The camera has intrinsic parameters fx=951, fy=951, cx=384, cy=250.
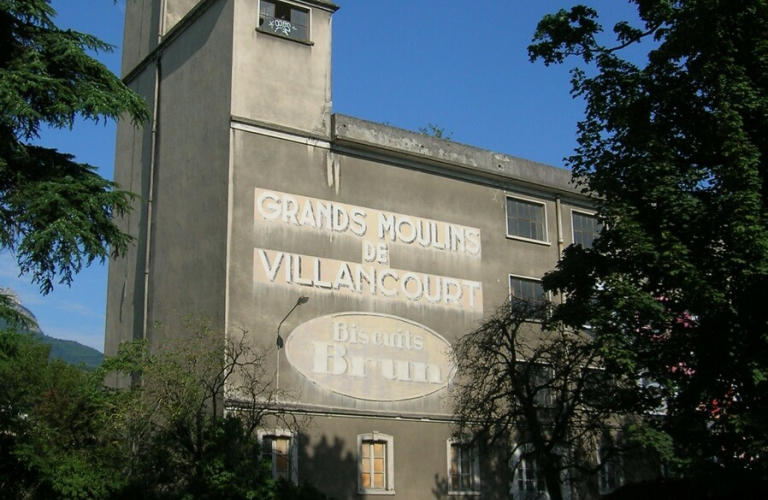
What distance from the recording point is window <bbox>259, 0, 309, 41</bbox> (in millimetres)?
27156

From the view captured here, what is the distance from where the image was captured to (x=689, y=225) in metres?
16.1

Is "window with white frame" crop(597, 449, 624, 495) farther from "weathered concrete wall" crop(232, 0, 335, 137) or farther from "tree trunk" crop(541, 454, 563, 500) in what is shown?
"weathered concrete wall" crop(232, 0, 335, 137)

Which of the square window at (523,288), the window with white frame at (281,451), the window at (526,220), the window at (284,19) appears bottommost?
the window with white frame at (281,451)

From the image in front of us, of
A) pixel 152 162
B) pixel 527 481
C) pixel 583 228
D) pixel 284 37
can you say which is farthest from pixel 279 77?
pixel 527 481

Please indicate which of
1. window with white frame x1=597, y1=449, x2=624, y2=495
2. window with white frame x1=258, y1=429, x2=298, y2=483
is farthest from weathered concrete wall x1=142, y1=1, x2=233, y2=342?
window with white frame x1=597, y1=449, x2=624, y2=495

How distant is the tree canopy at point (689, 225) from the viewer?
15.1 metres

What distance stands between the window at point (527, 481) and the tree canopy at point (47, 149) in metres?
14.2

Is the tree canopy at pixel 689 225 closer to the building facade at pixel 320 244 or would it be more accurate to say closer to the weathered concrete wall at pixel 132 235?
the building facade at pixel 320 244

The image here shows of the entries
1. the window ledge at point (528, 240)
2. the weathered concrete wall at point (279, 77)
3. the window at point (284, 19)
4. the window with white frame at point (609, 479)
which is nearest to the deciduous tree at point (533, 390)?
the window with white frame at point (609, 479)

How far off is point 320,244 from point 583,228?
1048cm

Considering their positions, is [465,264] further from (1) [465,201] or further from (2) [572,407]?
(2) [572,407]

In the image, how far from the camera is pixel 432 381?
88.9 feet

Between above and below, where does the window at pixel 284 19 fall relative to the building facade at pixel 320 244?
above

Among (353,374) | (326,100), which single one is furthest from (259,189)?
(353,374)
